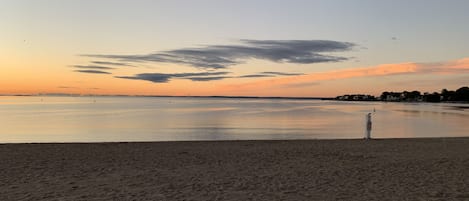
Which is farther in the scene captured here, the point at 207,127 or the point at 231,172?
the point at 207,127

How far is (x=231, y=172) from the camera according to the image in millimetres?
9438

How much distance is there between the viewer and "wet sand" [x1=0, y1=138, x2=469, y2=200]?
7.32 metres

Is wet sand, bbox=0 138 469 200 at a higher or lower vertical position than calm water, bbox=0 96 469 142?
higher

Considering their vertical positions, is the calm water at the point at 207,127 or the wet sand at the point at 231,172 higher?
the wet sand at the point at 231,172

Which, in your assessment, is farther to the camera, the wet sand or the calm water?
the calm water

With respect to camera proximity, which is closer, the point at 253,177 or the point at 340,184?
the point at 340,184

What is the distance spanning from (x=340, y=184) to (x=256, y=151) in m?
5.35

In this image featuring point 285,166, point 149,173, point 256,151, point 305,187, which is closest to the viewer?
point 305,187

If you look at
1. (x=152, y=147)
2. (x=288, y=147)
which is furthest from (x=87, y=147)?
(x=288, y=147)

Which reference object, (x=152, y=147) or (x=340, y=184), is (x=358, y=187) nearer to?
(x=340, y=184)

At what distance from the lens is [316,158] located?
1188cm

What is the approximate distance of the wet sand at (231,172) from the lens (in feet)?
24.0

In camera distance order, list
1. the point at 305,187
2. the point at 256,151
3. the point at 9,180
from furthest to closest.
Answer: the point at 256,151, the point at 9,180, the point at 305,187

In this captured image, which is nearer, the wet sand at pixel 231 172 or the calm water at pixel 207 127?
the wet sand at pixel 231 172
